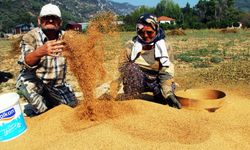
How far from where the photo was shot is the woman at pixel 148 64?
4.24 m

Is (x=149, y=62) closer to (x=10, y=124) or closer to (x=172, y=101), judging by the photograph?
(x=172, y=101)

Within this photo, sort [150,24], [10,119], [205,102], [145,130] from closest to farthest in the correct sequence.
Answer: [145,130] < [10,119] < [205,102] < [150,24]

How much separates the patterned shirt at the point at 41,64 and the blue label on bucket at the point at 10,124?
26.0 inches

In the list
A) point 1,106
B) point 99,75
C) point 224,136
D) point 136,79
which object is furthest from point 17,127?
point 224,136

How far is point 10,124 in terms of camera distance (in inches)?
129

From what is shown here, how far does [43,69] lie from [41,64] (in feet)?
0.20

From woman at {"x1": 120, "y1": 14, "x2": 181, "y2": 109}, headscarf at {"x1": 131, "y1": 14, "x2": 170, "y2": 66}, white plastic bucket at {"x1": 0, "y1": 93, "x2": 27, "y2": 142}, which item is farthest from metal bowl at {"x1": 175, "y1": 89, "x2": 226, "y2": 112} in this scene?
white plastic bucket at {"x1": 0, "y1": 93, "x2": 27, "y2": 142}

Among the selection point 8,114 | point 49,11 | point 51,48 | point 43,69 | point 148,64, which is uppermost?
point 49,11

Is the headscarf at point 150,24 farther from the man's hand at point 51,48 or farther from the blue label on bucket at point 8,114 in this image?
the blue label on bucket at point 8,114

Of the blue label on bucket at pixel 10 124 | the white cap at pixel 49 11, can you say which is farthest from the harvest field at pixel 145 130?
the white cap at pixel 49 11

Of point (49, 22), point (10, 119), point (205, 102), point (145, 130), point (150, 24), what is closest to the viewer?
point (145, 130)

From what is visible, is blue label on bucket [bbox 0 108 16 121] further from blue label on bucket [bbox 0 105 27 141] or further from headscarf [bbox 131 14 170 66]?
headscarf [bbox 131 14 170 66]

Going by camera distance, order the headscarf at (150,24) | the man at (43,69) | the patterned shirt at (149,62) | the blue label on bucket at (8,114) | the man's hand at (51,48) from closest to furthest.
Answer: the blue label on bucket at (8,114) < the man's hand at (51,48) < the man at (43,69) < the headscarf at (150,24) < the patterned shirt at (149,62)

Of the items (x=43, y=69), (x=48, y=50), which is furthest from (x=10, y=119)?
(x=43, y=69)
